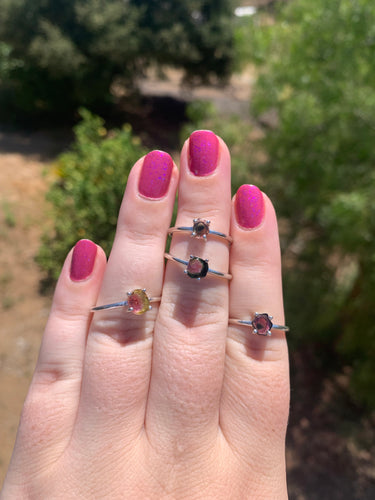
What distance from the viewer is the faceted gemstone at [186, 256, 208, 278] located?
121 centimetres

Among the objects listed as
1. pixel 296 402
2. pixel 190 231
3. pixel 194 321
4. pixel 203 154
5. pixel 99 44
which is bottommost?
pixel 296 402

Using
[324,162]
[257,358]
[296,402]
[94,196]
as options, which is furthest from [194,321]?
[296,402]

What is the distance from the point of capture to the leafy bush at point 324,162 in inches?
116

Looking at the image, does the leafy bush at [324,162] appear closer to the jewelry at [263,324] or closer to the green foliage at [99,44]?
the jewelry at [263,324]

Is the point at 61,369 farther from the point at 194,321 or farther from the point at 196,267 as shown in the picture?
the point at 196,267

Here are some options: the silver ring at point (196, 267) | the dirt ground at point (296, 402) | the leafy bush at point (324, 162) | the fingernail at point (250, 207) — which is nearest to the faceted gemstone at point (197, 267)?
the silver ring at point (196, 267)

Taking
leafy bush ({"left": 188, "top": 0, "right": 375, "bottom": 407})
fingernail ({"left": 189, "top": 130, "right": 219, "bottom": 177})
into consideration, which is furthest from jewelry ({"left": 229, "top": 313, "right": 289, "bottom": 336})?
leafy bush ({"left": 188, "top": 0, "right": 375, "bottom": 407})

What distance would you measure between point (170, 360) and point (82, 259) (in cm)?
51

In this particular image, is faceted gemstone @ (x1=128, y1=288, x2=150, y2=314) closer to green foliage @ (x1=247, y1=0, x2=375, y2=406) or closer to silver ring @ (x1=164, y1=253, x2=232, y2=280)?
silver ring @ (x1=164, y1=253, x2=232, y2=280)

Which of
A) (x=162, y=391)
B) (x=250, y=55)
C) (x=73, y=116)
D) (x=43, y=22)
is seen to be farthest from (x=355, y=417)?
(x=73, y=116)

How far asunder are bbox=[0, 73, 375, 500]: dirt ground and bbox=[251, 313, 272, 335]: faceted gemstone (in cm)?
300

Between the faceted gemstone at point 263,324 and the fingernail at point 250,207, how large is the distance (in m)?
0.32

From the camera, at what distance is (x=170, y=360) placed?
1223mm

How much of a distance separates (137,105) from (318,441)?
10.4 meters
